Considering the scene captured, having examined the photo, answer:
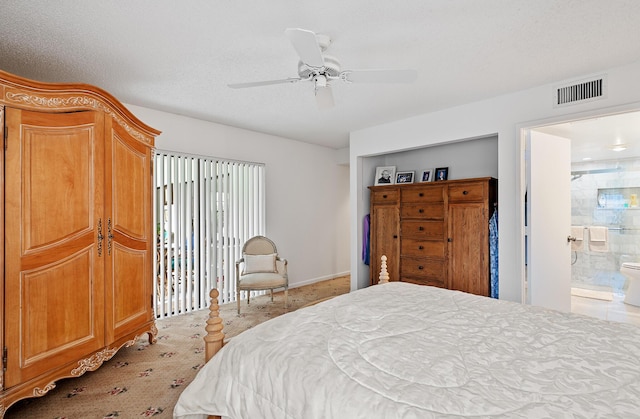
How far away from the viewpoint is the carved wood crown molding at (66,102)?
195 centimetres

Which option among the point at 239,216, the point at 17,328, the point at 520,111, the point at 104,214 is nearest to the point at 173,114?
the point at 239,216

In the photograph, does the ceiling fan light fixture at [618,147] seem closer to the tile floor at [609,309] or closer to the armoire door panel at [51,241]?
the tile floor at [609,309]

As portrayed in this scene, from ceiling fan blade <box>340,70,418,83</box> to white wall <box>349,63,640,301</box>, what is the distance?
1809 millimetres

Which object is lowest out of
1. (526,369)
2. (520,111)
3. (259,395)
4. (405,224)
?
(259,395)

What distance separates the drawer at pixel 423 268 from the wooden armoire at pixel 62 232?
3.18 metres

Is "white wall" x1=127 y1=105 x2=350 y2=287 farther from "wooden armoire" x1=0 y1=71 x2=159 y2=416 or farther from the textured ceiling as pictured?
"wooden armoire" x1=0 y1=71 x2=159 y2=416

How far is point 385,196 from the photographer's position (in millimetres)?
4574

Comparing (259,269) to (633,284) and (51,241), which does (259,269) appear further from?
(633,284)

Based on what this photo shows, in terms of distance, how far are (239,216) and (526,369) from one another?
3.94 metres

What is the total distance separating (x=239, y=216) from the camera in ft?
15.0

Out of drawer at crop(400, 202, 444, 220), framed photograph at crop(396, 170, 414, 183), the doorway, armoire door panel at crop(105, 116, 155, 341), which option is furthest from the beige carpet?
the doorway

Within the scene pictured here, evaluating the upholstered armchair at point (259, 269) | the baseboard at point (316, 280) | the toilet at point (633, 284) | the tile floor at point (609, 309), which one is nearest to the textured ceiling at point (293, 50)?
the upholstered armchair at point (259, 269)

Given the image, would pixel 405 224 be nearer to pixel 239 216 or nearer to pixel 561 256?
pixel 561 256

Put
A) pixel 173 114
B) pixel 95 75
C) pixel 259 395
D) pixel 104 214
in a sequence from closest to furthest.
Result: pixel 259 395 → pixel 104 214 → pixel 95 75 → pixel 173 114
